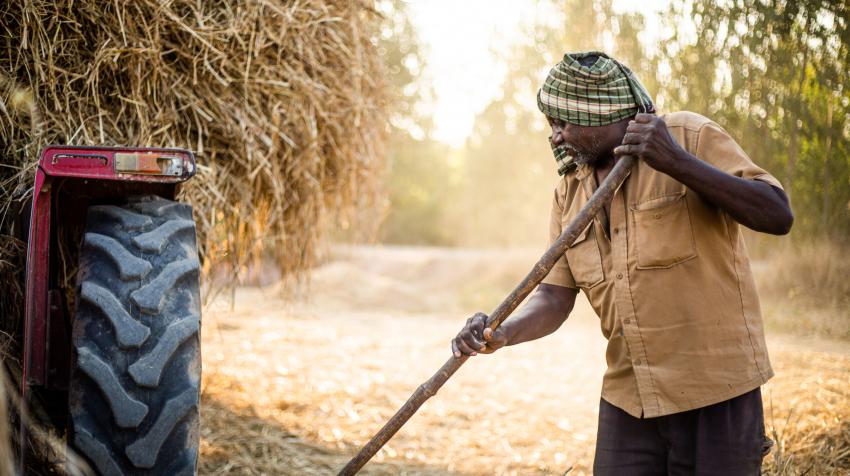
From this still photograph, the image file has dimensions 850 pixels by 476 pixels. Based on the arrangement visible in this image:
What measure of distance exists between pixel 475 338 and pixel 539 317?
11.5 inches

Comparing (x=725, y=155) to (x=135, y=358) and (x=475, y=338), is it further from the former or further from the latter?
(x=135, y=358)

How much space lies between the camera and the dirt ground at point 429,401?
383 centimetres

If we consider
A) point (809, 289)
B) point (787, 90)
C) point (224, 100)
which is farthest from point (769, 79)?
point (224, 100)

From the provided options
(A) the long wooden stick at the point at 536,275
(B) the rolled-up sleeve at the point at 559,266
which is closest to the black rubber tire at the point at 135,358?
(A) the long wooden stick at the point at 536,275

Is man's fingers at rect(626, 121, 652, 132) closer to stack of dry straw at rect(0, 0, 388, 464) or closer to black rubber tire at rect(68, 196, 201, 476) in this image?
black rubber tire at rect(68, 196, 201, 476)

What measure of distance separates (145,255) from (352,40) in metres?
2.34

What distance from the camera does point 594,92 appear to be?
7.36 feet

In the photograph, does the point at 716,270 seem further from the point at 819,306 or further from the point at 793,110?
the point at 819,306

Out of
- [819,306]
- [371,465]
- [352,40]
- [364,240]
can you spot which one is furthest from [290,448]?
[819,306]

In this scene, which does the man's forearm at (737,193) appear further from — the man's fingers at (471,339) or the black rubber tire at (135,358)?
the black rubber tire at (135,358)

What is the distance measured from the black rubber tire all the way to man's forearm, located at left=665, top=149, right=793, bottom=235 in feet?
4.96

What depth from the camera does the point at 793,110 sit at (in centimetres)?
459

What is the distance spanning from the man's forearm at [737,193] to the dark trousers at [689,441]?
54 cm

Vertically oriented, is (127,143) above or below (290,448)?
above
